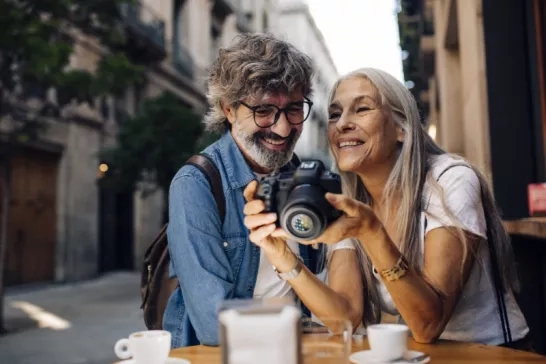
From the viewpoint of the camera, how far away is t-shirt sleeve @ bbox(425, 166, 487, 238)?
186cm

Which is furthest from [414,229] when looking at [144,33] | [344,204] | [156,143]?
[144,33]

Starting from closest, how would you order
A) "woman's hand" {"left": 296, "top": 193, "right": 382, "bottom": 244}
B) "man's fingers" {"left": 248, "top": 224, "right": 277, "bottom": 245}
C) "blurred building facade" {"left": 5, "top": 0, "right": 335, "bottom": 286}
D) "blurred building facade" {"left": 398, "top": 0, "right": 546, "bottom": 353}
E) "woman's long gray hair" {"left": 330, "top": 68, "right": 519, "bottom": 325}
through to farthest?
"woman's hand" {"left": 296, "top": 193, "right": 382, "bottom": 244} → "man's fingers" {"left": 248, "top": 224, "right": 277, "bottom": 245} → "woman's long gray hair" {"left": 330, "top": 68, "right": 519, "bottom": 325} → "blurred building facade" {"left": 398, "top": 0, "right": 546, "bottom": 353} → "blurred building facade" {"left": 5, "top": 0, "right": 335, "bottom": 286}

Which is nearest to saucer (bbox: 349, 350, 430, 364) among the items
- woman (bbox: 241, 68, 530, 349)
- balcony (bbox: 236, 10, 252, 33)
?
woman (bbox: 241, 68, 530, 349)

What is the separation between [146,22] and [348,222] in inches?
654

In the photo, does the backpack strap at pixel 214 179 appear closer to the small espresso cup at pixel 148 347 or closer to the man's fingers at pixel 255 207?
the man's fingers at pixel 255 207

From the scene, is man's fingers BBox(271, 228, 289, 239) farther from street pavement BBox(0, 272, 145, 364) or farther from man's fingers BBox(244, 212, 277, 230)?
street pavement BBox(0, 272, 145, 364)

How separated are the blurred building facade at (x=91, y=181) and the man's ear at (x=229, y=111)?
20.4ft

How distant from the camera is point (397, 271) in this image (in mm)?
1646

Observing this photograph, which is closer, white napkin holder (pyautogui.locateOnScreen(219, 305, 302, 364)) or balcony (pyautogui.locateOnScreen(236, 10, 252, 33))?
white napkin holder (pyautogui.locateOnScreen(219, 305, 302, 364))

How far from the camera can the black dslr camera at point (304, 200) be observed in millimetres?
1459

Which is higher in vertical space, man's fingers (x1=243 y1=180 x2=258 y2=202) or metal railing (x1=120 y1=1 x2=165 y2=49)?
metal railing (x1=120 y1=1 x2=165 y2=49)

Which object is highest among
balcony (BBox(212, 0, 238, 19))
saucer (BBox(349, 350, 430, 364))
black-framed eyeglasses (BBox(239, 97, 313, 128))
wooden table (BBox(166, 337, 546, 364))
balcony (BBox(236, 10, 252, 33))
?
balcony (BBox(236, 10, 252, 33))

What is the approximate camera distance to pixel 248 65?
2.21 m

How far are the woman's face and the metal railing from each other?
14.1 metres
